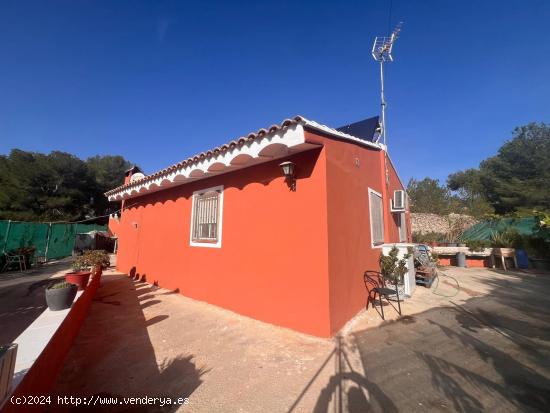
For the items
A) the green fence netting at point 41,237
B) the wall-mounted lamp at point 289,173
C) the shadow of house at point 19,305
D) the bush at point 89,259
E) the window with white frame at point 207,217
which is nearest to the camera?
the wall-mounted lamp at point 289,173

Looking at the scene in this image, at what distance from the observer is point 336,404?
2.55 meters

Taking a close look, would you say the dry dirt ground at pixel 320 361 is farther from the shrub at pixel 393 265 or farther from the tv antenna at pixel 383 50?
the tv antenna at pixel 383 50

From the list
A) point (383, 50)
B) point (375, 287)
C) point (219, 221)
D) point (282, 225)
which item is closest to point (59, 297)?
point (219, 221)

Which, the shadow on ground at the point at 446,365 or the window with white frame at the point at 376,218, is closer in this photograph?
the shadow on ground at the point at 446,365

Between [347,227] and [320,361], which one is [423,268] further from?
[320,361]

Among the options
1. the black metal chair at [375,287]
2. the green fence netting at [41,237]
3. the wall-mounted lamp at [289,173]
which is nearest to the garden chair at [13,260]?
the green fence netting at [41,237]

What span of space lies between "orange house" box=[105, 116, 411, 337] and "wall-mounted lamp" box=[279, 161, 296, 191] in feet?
0.09

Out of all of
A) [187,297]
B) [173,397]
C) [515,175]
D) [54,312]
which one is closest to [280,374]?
[173,397]

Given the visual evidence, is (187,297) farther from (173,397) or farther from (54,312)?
(173,397)

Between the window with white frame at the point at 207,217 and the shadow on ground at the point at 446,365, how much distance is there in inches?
142

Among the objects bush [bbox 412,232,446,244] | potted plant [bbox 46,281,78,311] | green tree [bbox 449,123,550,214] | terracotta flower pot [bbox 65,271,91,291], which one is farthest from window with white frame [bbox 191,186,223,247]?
green tree [bbox 449,123,550,214]

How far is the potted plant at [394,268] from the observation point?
587 cm

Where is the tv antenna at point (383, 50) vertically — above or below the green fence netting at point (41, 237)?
above

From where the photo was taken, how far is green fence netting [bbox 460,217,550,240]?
1142 cm
